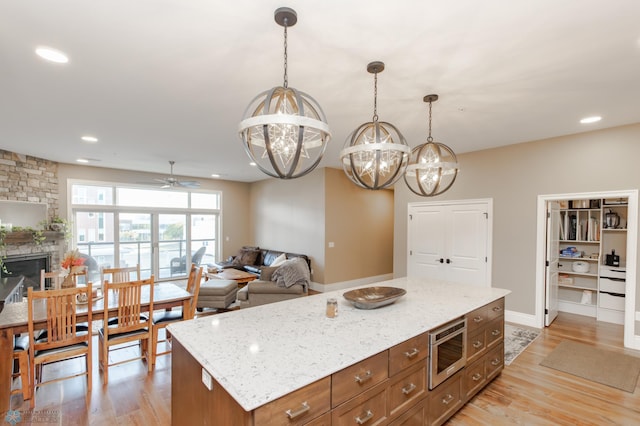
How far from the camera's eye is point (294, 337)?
1823 mm

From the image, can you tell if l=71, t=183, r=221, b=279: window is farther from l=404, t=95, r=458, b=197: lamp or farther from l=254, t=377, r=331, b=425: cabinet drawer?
l=254, t=377, r=331, b=425: cabinet drawer

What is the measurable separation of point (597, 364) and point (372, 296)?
9.60 ft

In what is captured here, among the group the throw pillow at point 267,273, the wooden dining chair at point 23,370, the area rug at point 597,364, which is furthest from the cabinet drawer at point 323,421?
the throw pillow at point 267,273

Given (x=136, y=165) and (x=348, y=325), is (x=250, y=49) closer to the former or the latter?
(x=348, y=325)

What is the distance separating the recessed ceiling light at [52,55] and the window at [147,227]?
18.1 feet

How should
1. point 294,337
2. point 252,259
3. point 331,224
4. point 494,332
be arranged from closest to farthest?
point 294,337, point 494,332, point 331,224, point 252,259

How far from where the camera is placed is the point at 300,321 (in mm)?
2109

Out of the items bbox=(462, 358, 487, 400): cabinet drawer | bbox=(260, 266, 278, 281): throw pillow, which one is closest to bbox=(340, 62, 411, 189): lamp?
bbox=(462, 358, 487, 400): cabinet drawer

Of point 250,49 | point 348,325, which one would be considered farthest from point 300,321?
point 250,49

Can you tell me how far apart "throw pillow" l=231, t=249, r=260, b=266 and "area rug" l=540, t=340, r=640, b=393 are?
619 cm

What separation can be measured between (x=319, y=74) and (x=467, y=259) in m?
4.19

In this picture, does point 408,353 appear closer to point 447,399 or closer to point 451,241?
point 447,399

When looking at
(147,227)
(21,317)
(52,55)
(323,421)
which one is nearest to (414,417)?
(323,421)

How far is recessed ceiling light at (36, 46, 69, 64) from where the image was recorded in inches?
83.8
